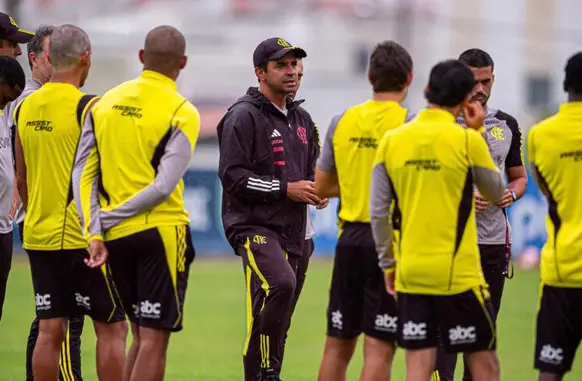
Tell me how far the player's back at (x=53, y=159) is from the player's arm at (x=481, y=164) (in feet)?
8.70

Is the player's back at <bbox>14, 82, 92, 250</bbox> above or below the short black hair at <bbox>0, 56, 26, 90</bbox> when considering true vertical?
below

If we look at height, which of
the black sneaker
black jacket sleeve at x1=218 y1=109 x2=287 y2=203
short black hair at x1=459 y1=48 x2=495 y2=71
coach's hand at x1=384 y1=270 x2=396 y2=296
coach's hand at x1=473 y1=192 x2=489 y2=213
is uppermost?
short black hair at x1=459 y1=48 x2=495 y2=71

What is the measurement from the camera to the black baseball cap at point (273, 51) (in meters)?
9.81

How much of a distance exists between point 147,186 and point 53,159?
2.83 feet

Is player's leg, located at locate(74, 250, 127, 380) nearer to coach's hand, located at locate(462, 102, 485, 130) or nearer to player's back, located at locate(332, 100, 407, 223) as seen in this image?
player's back, located at locate(332, 100, 407, 223)

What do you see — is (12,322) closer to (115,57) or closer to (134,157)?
(134,157)

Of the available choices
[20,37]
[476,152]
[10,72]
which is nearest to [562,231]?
[476,152]

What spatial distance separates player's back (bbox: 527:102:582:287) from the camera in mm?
7578

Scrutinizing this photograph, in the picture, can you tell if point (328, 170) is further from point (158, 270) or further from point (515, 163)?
point (515, 163)

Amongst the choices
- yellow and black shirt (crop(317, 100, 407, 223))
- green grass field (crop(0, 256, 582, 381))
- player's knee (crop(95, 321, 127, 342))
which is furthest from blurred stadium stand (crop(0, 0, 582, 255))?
yellow and black shirt (crop(317, 100, 407, 223))

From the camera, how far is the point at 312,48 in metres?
56.7

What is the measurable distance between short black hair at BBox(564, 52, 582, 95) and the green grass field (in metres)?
4.78

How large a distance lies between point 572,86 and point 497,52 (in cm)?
5610

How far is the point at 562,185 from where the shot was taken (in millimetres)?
7621
